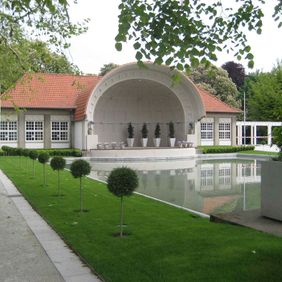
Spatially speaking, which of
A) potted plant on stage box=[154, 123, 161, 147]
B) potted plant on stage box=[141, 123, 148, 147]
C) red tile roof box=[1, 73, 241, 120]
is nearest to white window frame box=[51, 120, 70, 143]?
red tile roof box=[1, 73, 241, 120]

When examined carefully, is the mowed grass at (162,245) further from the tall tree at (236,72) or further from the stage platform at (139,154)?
the tall tree at (236,72)

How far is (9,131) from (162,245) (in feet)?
90.5

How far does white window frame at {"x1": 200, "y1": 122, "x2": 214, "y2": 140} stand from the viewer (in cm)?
3700

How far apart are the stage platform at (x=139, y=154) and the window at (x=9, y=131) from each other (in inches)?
262

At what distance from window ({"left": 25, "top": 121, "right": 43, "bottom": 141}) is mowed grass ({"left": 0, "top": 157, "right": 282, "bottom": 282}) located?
2264 centimetres

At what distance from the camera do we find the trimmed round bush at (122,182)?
729 cm

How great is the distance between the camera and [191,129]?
3384 centimetres

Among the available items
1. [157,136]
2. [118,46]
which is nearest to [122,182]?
[118,46]

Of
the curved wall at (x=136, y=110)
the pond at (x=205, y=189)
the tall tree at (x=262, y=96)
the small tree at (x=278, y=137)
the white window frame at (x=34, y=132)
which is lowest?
the pond at (x=205, y=189)

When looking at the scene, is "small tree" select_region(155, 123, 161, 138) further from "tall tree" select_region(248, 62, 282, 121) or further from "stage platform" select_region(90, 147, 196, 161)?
"tall tree" select_region(248, 62, 282, 121)

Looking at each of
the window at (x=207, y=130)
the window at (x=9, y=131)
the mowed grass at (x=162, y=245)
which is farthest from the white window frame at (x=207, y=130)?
the mowed grass at (x=162, y=245)

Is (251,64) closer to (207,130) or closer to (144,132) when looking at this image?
(144,132)

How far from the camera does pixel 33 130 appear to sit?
32438mm

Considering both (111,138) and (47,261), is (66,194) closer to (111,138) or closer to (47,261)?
(47,261)
